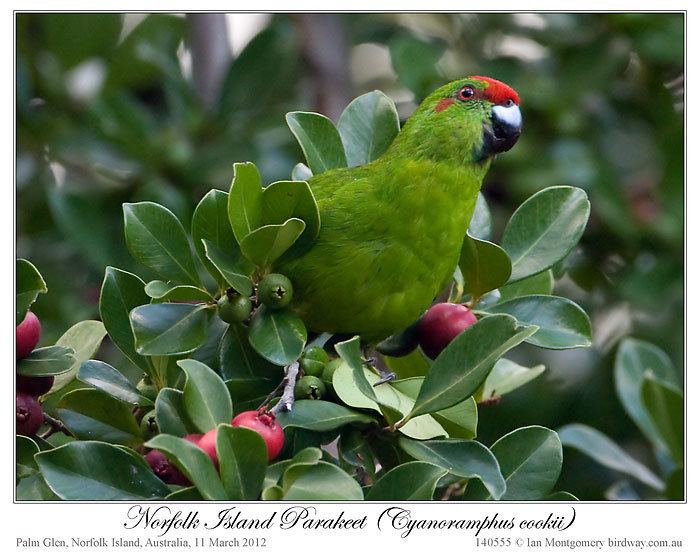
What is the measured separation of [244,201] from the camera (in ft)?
4.57

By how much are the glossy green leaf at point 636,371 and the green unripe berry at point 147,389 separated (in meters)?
1.28

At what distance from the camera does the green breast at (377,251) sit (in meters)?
1.63

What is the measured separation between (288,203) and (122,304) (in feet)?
1.06

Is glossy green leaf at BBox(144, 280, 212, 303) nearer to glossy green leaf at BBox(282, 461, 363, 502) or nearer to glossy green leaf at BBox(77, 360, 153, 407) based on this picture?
glossy green leaf at BBox(77, 360, 153, 407)

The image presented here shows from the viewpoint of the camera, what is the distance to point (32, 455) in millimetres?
1430

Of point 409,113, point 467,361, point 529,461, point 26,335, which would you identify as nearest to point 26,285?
point 26,335

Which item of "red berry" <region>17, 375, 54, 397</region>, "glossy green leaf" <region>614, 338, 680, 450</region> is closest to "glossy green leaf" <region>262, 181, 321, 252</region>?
"red berry" <region>17, 375, 54, 397</region>

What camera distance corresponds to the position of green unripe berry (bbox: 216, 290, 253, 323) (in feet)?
4.72

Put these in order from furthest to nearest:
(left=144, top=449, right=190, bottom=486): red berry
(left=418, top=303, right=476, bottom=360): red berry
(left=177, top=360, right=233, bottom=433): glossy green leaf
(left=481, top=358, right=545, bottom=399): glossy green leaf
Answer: (left=481, top=358, right=545, bottom=399): glossy green leaf < (left=418, top=303, right=476, bottom=360): red berry < (left=144, top=449, right=190, bottom=486): red berry < (left=177, top=360, right=233, bottom=433): glossy green leaf

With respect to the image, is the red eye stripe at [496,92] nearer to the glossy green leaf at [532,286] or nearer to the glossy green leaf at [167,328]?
the glossy green leaf at [532,286]

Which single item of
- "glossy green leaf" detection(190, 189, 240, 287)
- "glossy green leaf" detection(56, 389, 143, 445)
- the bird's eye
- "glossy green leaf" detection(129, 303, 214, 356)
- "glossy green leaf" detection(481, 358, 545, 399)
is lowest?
"glossy green leaf" detection(481, 358, 545, 399)

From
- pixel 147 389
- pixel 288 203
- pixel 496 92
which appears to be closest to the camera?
pixel 288 203

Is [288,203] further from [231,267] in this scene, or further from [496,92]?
[496,92]

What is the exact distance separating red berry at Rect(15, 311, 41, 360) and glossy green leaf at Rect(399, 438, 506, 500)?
593 mm
